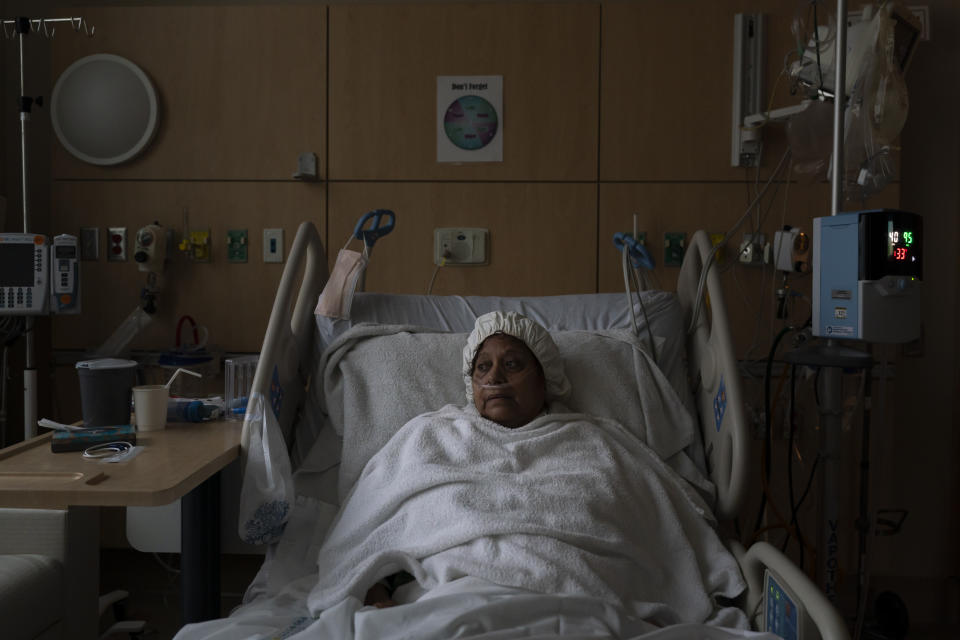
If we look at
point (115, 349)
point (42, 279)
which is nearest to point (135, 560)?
point (115, 349)

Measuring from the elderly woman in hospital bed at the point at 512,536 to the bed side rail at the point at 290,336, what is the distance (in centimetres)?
31

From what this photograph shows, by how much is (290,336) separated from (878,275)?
1.47 m

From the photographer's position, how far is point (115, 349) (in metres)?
2.88

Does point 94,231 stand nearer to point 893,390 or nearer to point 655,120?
point 655,120

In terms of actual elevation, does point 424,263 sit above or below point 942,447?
above

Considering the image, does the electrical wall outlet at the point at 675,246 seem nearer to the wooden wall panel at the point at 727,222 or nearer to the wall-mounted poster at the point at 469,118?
the wooden wall panel at the point at 727,222

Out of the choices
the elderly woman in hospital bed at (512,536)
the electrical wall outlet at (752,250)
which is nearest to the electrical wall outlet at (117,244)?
the elderly woman in hospital bed at (512,536)

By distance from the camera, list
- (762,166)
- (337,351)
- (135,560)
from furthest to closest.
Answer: (135,560), (762,166), (337,351)

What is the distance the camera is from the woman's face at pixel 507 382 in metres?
1.86

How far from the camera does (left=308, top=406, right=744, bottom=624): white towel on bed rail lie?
147 cm

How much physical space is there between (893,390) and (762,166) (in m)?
0.96

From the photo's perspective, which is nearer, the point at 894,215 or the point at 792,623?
the point at 792,623

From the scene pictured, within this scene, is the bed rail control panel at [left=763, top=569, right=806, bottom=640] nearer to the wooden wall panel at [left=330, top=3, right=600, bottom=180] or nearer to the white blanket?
the white blanket

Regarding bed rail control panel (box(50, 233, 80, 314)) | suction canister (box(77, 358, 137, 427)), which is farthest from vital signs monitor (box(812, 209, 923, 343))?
bed rail control panel (box(50, 233, 80, 314))
